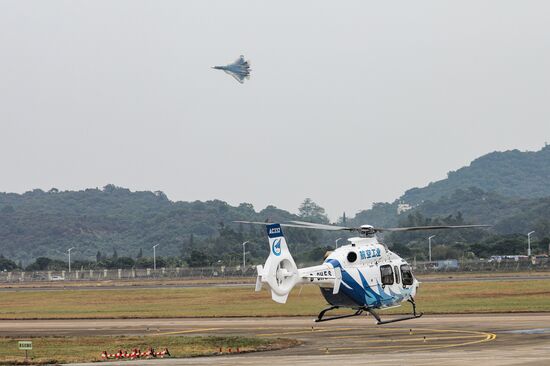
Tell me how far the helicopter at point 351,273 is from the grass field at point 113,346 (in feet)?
11.5

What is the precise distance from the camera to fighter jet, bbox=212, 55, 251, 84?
9281 cm

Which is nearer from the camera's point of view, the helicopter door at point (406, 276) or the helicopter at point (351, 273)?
the helicopter at point (351, 273)

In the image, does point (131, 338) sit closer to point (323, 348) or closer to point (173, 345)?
point (173, 345)

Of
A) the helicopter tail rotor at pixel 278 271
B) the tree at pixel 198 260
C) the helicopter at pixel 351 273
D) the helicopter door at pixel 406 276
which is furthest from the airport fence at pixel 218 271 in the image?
the helicopter tail rotor at pixel 278 271

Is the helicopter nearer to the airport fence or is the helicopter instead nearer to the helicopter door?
the helicopter door

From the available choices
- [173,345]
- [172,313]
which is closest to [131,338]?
[173,345]

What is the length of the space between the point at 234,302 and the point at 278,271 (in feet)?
139

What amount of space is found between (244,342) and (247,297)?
42.4 meters

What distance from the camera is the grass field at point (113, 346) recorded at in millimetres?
46562

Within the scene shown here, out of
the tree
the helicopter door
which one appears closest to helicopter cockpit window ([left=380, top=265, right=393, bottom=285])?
the helicopter door

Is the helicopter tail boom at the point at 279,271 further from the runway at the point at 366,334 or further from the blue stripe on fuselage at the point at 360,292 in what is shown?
the runway at the point at 366,334

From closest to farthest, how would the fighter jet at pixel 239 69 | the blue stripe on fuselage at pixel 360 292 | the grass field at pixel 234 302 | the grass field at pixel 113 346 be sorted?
the grass field at pixel 113 346
the blue stripe on fuselage at pixel 360 292
the grass field at pixel 234 302
the fighter jet at pixel 239 69

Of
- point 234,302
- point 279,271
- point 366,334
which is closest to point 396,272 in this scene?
point 366,334

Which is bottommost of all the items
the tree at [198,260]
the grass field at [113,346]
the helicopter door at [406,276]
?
the grass field at [113,346]
